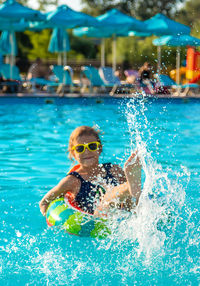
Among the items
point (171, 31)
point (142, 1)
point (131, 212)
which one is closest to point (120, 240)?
point (131, 212)

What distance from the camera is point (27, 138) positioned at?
8.66 metres

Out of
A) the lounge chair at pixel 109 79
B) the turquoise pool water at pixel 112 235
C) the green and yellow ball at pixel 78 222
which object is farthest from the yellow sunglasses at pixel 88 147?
the lounge chair at pixel 109 79

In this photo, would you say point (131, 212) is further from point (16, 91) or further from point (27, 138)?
point (16, 91)

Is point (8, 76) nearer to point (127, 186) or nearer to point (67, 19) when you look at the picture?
point (67, 19)

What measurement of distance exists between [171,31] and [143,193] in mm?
14156

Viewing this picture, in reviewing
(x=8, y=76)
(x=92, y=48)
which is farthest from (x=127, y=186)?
(x=92, y=48)

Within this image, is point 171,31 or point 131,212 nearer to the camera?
point 131,212

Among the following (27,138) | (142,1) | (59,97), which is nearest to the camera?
(27,138)

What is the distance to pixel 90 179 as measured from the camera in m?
3.65

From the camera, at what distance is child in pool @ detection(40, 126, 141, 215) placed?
11.6ft

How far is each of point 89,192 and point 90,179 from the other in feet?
0.34

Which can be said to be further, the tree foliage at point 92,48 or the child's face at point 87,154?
the tree foliage at point 92,48

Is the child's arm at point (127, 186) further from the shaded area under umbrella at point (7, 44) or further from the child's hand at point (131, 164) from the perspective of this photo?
the shaded area under umbrella at point (7, 44)

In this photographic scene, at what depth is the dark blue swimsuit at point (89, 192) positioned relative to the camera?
3.61m
